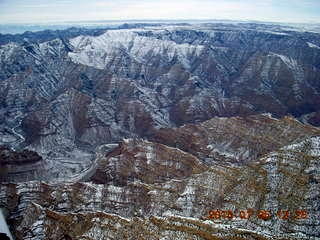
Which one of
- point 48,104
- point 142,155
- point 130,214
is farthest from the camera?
point 48,104

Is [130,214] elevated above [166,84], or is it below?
above

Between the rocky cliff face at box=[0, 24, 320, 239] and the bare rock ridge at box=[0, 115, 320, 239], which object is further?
the rocky cliff face at box=[0, 24, 320, 239]

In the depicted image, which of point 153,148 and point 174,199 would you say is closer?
point 174,199

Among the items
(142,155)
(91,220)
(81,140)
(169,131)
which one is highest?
(91,220)

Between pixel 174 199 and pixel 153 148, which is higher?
pixel 174 199

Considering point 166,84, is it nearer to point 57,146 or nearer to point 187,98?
point 187,98

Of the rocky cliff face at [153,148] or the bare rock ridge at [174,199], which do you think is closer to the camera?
the bare rock ridge at [174,199]

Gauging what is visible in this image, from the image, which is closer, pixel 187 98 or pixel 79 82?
pixel 187 98

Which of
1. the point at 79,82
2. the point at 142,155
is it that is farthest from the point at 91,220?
the point at 79,82
